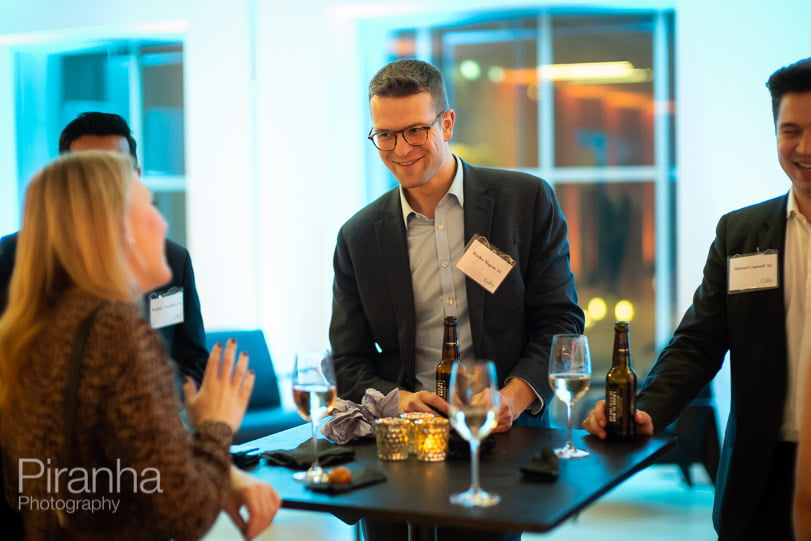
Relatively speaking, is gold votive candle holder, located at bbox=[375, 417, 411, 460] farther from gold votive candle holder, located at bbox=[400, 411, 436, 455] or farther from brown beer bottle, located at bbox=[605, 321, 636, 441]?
brown beer bottle, located at bbox=[605, 321, 636, 441]

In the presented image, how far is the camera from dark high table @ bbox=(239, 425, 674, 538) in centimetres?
158

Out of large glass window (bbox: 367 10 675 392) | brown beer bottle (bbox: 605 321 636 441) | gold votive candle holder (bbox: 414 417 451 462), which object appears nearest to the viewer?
gold votive candle holder (bbox: 414 417 451 462)

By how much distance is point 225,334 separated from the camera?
538 centimetres

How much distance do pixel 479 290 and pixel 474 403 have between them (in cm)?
107

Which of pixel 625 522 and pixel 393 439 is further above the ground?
pixel 393 439

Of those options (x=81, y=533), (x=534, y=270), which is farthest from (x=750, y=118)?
(x=81, y=533)

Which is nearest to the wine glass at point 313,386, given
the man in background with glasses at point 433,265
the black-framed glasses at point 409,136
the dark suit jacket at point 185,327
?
the man in background with glasses at point 433,265

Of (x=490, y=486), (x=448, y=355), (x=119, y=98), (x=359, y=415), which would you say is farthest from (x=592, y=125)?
(x=490, y=486)

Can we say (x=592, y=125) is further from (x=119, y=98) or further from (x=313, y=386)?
(x=313, y=386)

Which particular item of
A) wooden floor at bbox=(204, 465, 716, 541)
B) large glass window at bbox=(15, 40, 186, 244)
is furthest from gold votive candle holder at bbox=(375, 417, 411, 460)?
large glass window at bbox=(15, 40, 186, 244)

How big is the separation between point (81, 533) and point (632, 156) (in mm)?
5400

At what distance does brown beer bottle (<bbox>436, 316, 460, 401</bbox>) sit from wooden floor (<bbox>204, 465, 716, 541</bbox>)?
2.48 metres

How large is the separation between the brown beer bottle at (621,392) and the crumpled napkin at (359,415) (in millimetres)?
546

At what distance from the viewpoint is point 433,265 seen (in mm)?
2816
